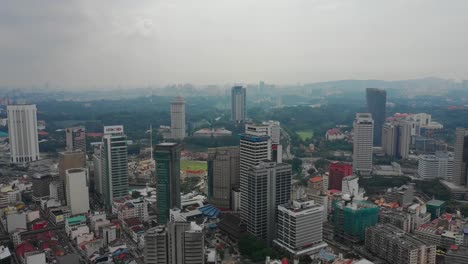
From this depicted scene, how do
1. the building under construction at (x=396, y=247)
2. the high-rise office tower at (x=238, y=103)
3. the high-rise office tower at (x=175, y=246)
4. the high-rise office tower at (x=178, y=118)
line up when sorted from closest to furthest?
the high-rise office tower at (x=175, y=246), the building under construction at (x=396, y=247), the high-rise office tower at (x=178, y=118), the high-rise office tower at (x=238, y=103)

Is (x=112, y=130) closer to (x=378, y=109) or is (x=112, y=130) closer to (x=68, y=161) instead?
(x=68, y=161)

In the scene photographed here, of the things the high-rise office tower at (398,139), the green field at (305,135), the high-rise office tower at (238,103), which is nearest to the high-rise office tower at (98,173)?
the high-rise office tower at (398,139)

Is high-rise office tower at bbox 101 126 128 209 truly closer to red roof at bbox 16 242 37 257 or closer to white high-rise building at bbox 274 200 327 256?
red roof at bbox 16 242 37 257

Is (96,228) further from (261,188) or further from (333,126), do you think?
(333,126)

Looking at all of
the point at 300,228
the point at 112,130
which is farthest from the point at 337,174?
the point at 112,130

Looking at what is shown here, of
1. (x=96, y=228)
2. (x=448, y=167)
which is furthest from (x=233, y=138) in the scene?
(x=96, y=228)

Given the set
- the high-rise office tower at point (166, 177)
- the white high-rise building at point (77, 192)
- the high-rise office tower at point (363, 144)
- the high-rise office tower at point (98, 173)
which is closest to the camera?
the high-rise office tower at point (166, 177)

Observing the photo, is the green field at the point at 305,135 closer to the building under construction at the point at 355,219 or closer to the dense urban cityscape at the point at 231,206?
the dense urban cityscape at the point at 231,206
